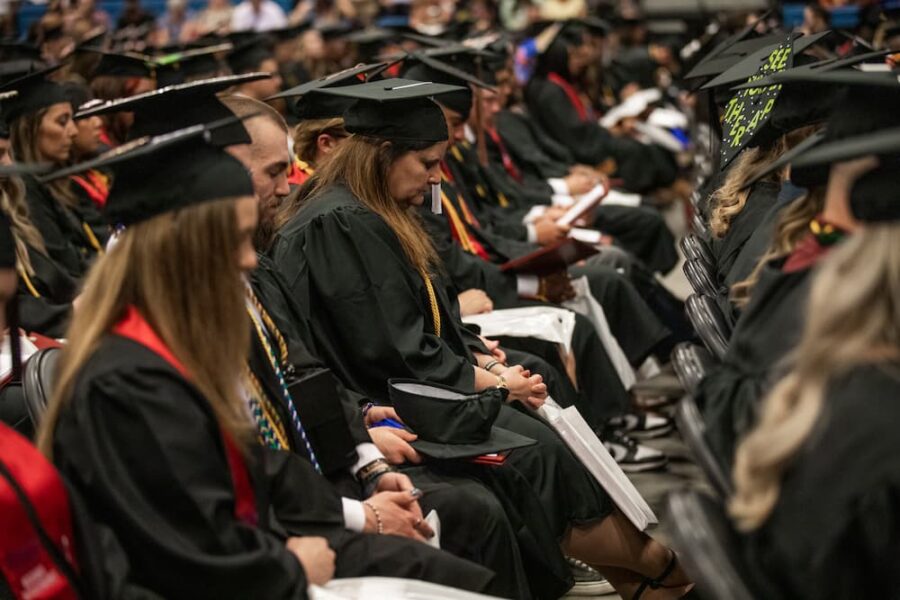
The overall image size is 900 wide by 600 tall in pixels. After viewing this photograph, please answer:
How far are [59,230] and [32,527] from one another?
10.4 ft

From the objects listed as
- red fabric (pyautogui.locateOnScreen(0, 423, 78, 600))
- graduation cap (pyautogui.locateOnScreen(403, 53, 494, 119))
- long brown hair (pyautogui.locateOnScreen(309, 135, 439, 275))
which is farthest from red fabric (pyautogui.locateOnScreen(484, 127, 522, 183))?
red fabric (pyautogui.locateOnScreen(0, 423, 78, 600))

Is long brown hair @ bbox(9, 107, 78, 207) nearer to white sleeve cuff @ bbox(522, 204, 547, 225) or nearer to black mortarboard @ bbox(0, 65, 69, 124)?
black mortarboard @ bbox(0, 65, 69, 124)

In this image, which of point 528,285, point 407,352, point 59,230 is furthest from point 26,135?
point 407,352

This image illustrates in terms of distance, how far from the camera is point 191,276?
223 centimetres

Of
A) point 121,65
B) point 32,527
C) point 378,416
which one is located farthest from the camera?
point 121,65

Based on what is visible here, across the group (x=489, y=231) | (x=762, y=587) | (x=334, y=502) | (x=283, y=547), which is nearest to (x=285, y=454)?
(x=334, y=502)

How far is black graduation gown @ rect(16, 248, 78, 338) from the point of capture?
4.19 metres

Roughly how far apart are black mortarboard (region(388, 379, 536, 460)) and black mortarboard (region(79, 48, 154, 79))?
11.9 feet

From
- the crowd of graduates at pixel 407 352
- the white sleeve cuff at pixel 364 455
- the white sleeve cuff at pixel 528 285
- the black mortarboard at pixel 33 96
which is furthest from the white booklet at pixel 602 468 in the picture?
the black mortarboard at pixel 33 96

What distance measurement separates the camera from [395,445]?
3.16 metres

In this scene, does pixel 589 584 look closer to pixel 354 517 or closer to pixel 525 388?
pixel 525 388

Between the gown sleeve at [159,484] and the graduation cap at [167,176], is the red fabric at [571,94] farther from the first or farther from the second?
the gown sleeve at [159,484]

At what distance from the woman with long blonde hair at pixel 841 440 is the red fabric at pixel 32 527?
3.82 feet

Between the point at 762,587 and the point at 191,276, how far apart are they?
45.3 inches
